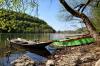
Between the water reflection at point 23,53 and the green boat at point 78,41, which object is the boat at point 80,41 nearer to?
the green boat at point 78,41

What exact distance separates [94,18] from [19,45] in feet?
37.7

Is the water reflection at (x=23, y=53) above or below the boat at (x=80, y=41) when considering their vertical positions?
below

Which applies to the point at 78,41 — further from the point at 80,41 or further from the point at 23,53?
the point at 23,53

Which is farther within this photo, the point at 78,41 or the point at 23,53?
the point at 23,53

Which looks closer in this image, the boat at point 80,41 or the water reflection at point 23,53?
the water reflection at point 23,53

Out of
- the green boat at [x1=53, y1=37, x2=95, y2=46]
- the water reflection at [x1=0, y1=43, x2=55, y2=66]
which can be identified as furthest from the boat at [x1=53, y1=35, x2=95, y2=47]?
the water reflection at [x1=0, y1=43, x2=55, y2=66]

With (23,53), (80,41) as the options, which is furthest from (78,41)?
(23,53)

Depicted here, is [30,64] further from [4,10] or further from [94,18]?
[94,18]

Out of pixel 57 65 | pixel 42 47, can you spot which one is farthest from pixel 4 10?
pixel 42 47

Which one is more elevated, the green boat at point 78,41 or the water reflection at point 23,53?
the green boat at point 78,41

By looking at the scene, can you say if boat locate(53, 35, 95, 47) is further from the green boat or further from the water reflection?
the water reflection

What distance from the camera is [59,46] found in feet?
106

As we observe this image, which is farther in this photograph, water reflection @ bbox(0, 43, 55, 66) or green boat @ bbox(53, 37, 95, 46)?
green boat @ bbox(53, 37, 95, 46)

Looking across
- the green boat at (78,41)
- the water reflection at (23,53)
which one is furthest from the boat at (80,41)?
the water reflection at (23,53)
